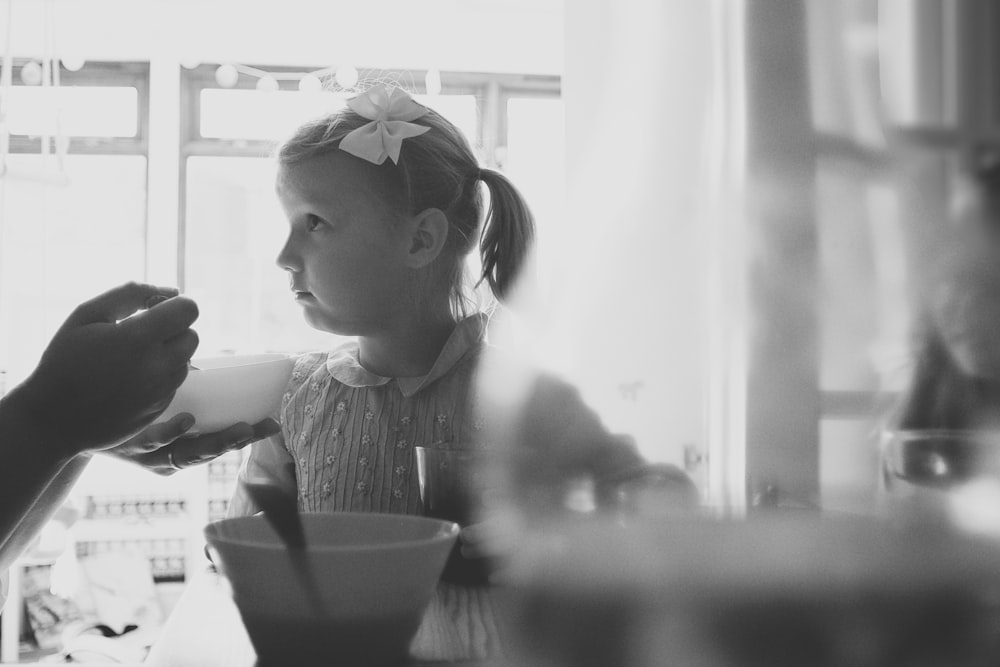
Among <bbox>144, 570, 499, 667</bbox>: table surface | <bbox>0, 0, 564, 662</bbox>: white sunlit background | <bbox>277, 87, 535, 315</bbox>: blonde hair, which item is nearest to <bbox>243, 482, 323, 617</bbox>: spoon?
<bbox>144, 570, 499, 667</bbox>: table surface

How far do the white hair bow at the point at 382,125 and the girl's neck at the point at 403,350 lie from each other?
0.77 feet

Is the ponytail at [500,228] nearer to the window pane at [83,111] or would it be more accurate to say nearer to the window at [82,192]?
the window at [82,192]

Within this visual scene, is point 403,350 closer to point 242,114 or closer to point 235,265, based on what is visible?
point 235,265

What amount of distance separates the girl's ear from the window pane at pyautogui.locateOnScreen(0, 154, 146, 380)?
2.42m

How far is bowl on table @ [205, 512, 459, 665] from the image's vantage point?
27 cm

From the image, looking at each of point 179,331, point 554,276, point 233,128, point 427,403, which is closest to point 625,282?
point 554,276

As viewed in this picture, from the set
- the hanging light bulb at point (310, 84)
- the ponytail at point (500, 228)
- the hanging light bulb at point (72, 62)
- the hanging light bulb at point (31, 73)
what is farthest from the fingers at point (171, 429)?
the hanging light bulb at point (31, 73)

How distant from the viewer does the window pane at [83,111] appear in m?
3.61

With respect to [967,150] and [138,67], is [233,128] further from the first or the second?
[967,150]

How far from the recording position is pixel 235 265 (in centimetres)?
374

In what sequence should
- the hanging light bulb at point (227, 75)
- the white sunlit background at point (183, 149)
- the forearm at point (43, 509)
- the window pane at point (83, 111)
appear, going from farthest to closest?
the window pane at point (83, 111)
the hanging light bulb at point (227, 75)
the white sunlit background at point (183, 149)
the forearm at point (43, 509)

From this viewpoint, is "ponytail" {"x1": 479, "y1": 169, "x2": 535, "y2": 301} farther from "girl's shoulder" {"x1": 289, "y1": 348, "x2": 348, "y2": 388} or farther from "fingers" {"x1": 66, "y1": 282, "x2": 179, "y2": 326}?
"fingers" {"x1": 66, "y1": 282, "x2": 179, "y2": 326}

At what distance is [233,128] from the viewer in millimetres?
3809

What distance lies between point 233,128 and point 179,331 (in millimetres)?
3491
